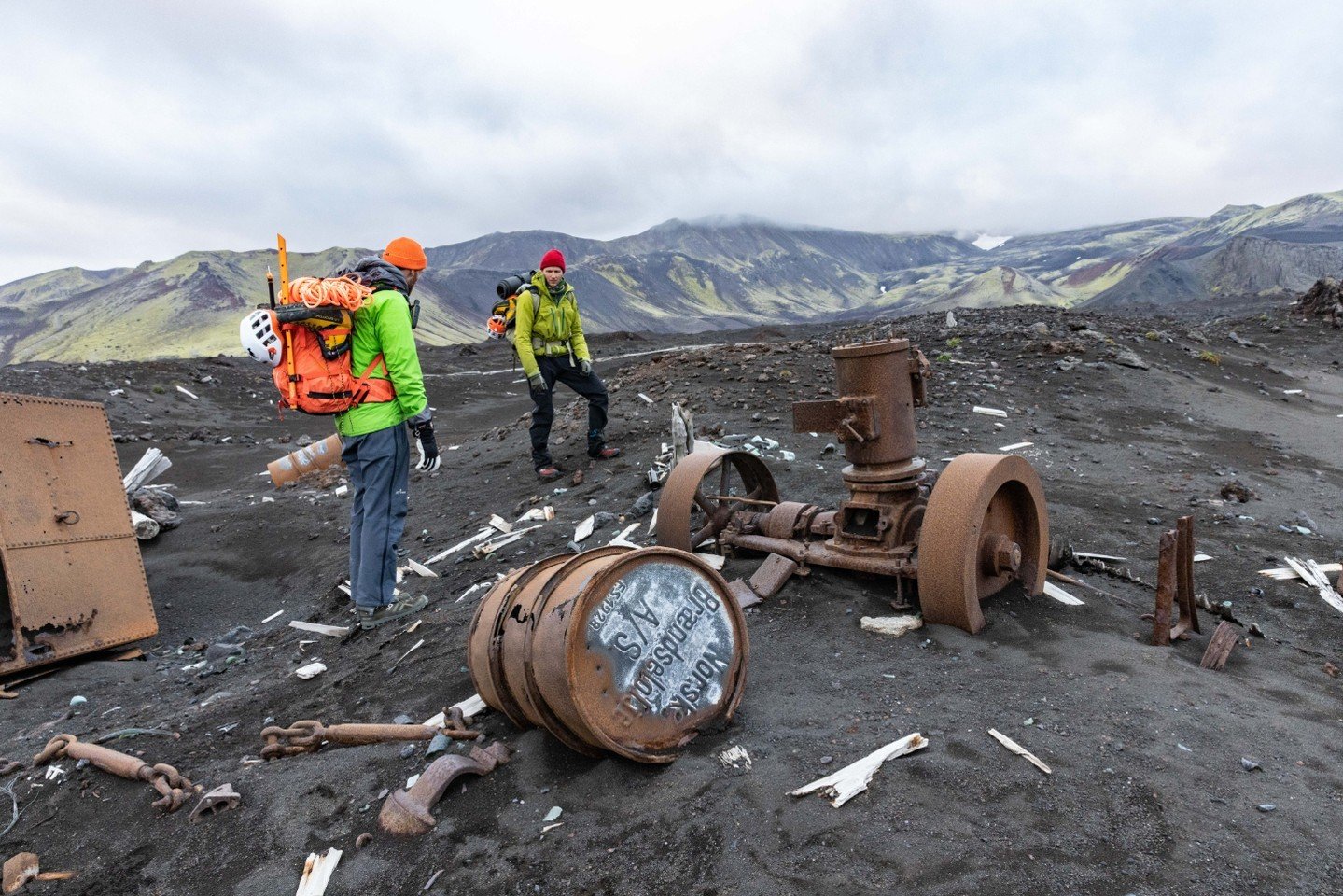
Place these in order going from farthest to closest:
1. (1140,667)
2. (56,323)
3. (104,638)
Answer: (56,323)
(104,638)
(1140,667)

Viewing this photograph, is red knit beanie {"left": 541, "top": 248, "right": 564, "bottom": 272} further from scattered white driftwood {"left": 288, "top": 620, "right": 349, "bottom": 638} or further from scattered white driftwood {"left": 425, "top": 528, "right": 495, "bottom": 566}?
scattered white driftwood {"left": 288, "top": 620, "right": 349, "bottom": 638}

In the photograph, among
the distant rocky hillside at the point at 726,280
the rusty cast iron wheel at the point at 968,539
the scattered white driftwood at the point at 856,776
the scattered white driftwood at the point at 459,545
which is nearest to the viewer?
the scattered white driftwood at the point at 856,776

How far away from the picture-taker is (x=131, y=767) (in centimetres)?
309

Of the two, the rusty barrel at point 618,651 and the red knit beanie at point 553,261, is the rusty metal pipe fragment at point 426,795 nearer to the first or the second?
the rusty barrel at point 618,651

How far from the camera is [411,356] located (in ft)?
15.4

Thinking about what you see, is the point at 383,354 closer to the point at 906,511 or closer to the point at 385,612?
the point at 385,612

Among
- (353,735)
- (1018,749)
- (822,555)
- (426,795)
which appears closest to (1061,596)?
(822,555)

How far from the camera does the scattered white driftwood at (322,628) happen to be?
5.02 meters

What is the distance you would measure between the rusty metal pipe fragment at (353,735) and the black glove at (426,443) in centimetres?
201

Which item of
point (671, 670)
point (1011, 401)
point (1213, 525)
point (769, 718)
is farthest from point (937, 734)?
point (1011, 401)

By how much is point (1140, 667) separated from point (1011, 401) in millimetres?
7104

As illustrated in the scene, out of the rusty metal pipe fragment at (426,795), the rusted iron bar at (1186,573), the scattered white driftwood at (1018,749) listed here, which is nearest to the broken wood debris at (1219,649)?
the rusted iron bar at (1186,573)

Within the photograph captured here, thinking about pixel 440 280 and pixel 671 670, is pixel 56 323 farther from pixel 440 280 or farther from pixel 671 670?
pixel 671 670

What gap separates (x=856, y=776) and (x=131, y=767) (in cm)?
288
